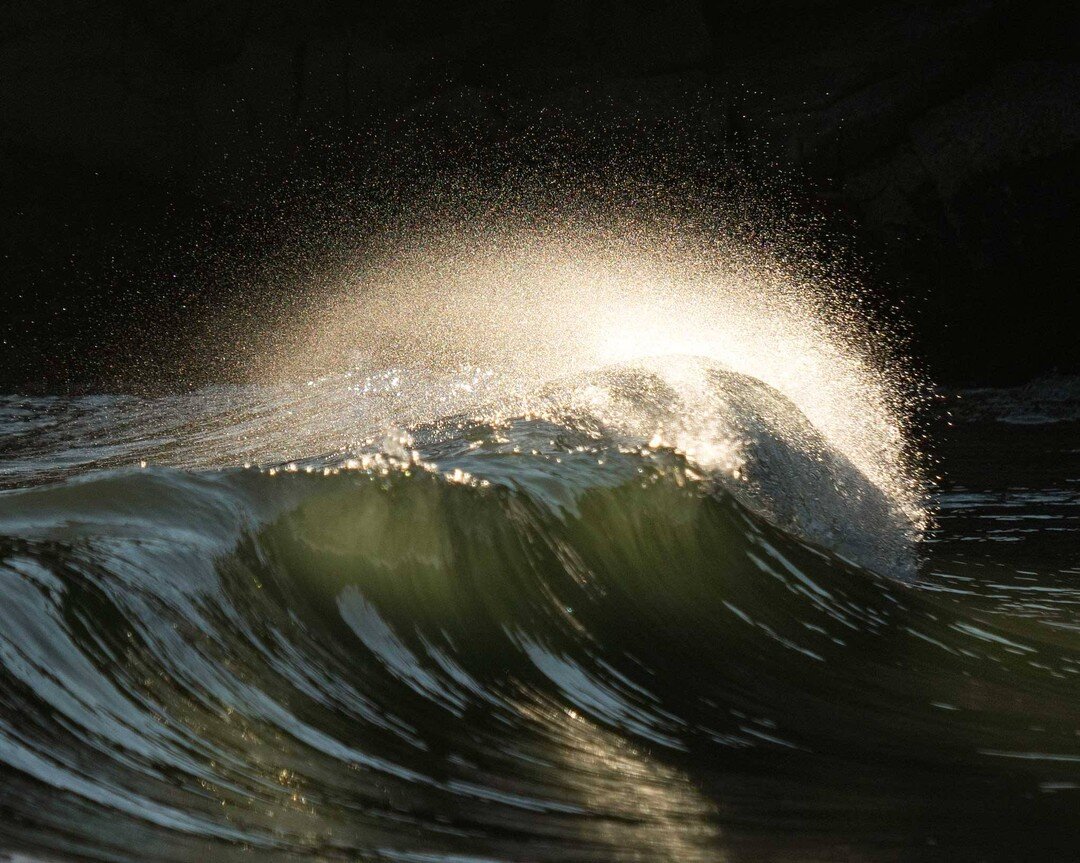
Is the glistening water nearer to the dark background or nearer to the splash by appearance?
the splash

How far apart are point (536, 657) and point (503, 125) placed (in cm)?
1014

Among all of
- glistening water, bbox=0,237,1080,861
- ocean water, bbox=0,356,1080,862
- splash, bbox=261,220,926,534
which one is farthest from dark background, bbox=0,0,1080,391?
ocean water, bbox=0,356,1080,862

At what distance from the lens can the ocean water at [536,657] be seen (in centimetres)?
159

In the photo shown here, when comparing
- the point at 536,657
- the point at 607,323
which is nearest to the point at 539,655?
the point at 536,657

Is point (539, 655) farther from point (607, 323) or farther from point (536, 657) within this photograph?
point (607, 323)

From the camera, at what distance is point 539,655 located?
245 cm

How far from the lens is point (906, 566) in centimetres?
392

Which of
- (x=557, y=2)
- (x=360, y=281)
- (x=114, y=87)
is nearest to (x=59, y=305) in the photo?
(x=114, y=87)

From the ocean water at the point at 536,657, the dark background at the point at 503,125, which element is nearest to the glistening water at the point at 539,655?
the ocean water at the point at 536,657

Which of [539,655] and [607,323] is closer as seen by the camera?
[539,655]

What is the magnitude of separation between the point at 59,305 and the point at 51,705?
1155 cm

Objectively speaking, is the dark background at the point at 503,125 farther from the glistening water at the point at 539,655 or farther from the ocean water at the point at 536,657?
the ocean water at the point at 536,657

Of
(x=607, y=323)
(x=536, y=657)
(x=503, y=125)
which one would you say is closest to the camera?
(x=536, y=657)

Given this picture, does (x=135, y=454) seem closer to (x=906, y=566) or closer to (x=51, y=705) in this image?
(x=906, y=566)
